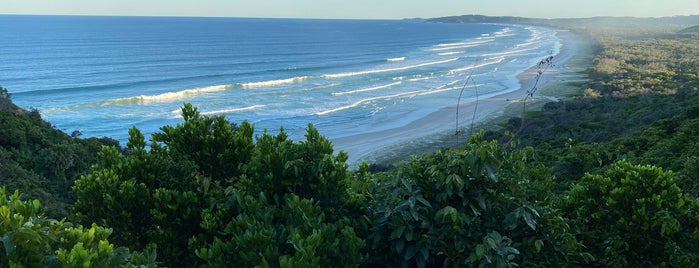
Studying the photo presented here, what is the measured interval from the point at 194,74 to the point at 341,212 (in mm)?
52766

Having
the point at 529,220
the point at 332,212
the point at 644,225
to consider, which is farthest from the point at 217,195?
the point at 644,225

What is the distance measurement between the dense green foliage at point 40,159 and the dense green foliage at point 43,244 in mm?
10469

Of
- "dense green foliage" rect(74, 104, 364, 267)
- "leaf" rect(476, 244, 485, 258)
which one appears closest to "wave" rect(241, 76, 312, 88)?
"dense green foliage" rect(74, 104, 364, 267)

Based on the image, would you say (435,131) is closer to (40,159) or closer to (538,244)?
(40,159)

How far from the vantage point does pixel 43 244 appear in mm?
2598

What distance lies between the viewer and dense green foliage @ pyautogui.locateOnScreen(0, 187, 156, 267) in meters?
2.41

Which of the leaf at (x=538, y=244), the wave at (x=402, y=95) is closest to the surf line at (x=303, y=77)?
the wave at (x=402, y=95)

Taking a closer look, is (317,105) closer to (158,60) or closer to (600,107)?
(600,107)

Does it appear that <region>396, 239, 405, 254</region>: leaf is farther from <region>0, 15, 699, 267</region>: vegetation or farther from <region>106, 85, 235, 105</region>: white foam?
<region>106, 85, 235, 105</region>: white foam

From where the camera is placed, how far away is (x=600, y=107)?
32.8 m

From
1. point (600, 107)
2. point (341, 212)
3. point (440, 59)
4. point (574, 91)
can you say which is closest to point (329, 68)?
point (440, 59)

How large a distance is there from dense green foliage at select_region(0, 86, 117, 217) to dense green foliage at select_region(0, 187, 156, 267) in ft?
34.3

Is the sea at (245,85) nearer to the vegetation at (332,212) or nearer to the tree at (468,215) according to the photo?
the vegetation at (332,212)

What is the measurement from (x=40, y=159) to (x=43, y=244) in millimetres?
16009
